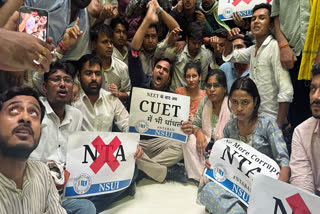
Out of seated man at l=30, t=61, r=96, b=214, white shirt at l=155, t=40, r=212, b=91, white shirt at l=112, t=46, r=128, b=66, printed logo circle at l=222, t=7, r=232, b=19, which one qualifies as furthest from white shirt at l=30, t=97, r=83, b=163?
printed logo circle at l=222, t=7, r=232, b=19

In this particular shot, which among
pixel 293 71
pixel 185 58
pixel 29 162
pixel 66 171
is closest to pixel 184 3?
Answer: pixel 185 58

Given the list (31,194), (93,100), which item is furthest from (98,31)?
(31,194)

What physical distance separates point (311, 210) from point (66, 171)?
5.22 feet

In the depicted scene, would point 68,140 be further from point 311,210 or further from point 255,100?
point 311,210

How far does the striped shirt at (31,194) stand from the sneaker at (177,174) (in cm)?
156

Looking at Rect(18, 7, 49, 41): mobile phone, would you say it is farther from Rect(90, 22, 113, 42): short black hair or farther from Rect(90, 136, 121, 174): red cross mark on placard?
Rect(90, 22, 113, 42): short black hair

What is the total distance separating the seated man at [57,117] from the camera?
7.98ft

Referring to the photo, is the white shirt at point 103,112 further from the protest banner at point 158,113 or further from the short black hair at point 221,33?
the short black hair at point 221,33

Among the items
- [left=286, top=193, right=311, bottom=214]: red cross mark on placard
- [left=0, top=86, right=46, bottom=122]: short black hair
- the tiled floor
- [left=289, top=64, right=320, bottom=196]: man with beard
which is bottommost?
the tiled floor

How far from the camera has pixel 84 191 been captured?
7.76 ft

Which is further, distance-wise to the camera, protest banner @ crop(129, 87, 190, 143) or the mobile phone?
protest banner @ crop(129, 87, 190, 143)

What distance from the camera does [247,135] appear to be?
248cm

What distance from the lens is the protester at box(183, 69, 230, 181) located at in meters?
3.04

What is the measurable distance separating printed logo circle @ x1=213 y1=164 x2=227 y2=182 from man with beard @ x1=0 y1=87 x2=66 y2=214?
112 cm
